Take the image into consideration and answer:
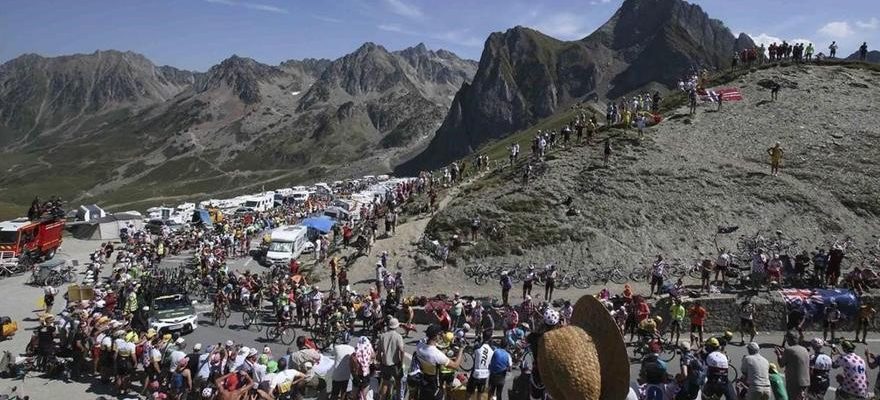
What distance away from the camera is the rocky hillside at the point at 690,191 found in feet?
108

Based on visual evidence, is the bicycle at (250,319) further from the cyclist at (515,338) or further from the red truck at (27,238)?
the red truck at (27,238)

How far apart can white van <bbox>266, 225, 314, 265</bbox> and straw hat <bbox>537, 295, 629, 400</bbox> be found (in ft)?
123

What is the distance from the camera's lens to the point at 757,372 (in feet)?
38.7

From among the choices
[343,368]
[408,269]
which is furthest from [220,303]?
[343,368]

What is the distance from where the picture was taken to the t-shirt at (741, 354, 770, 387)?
1173 centimetres

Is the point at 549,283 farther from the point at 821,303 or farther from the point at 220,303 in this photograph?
the point at 220,303

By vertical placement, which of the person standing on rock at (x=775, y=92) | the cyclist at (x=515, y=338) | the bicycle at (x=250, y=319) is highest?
the person standing on rock at (x=775, y=92)

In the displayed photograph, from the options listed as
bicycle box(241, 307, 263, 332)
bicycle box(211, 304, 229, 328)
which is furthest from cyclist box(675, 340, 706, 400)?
bicycle box(211, 304, 229, 328)

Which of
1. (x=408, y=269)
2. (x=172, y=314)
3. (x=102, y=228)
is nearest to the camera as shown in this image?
(x=172, y=314)

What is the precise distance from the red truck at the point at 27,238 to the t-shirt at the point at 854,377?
47034 millimetres

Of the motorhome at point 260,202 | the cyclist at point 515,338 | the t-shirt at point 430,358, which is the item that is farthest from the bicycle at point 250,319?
the motorhome at point 260,202

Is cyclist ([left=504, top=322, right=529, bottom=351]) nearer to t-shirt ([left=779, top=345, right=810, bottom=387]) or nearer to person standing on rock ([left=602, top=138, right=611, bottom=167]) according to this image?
t-shirt ([left=779, top=345, right=810, bottom=387])

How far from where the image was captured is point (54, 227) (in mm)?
43781

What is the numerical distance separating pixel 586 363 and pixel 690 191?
3553 cm
